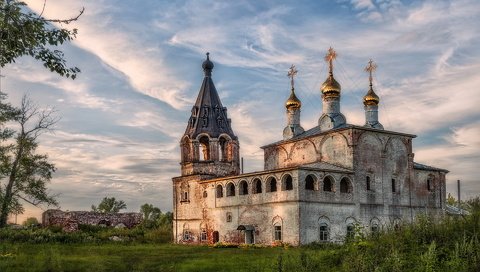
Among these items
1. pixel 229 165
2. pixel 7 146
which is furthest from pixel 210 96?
pixel 7 146

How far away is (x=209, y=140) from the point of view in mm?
36781

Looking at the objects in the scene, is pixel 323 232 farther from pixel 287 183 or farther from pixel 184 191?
pixel 184 191

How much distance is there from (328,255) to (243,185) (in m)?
19.3

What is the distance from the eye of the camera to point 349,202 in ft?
103

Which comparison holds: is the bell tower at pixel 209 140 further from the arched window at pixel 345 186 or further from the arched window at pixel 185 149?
the arched window at pixel 345 186

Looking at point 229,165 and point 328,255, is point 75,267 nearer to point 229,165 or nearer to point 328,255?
point 328,255

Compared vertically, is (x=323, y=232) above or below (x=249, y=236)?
above

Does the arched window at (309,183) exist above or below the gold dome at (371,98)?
below

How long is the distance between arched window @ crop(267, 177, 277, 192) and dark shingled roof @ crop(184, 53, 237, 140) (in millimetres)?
5961

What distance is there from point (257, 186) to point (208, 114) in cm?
747

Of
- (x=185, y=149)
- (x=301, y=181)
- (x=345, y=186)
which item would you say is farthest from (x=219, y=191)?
(x=345, y=186)

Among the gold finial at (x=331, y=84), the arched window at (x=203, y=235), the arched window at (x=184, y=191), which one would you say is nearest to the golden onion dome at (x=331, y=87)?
the gold finial at (x=331, y=84)

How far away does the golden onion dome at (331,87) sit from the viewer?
3553cm

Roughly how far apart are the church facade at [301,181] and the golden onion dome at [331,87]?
6cm
